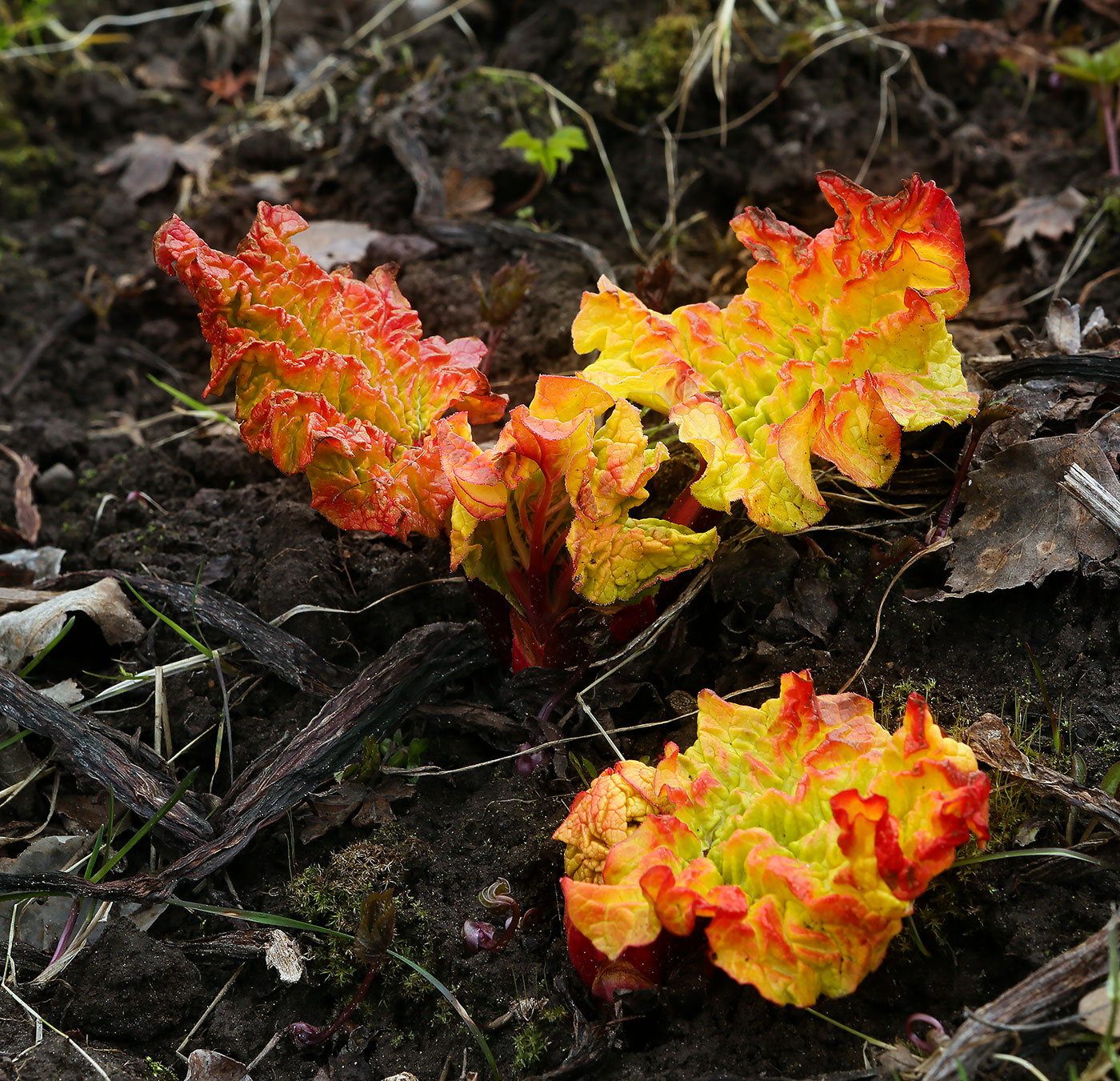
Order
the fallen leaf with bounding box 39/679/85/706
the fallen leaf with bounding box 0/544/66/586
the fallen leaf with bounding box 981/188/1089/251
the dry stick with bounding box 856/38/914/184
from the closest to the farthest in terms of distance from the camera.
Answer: the fallen leaf with bounding box 39/679/85/706 → the fallen leaf with bounding box 0/544/66/586 → the fallen leaf with bounding box 981/188/1089/251 → the dry stick with bounding box 856/38/914/184

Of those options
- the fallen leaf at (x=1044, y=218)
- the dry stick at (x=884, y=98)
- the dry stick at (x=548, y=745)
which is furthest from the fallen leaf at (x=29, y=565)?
the fallen leaf at (x=1044, y=218)

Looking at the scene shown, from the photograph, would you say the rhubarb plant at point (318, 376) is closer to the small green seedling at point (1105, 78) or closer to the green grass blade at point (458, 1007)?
the green grass blade at point (458, 1007)

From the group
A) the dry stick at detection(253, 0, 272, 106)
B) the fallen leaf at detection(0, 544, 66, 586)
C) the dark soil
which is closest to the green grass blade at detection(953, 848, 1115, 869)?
the dark soil

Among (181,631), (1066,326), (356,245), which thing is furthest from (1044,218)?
(181,631)

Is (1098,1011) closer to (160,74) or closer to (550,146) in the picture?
(550,146)

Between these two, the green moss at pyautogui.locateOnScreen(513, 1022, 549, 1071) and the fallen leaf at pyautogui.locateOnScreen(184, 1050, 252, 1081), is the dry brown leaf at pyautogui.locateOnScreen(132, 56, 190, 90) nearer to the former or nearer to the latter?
the fallen leaf at pyautogui.locateOnScreen(184, 1050, 252, 1081)
